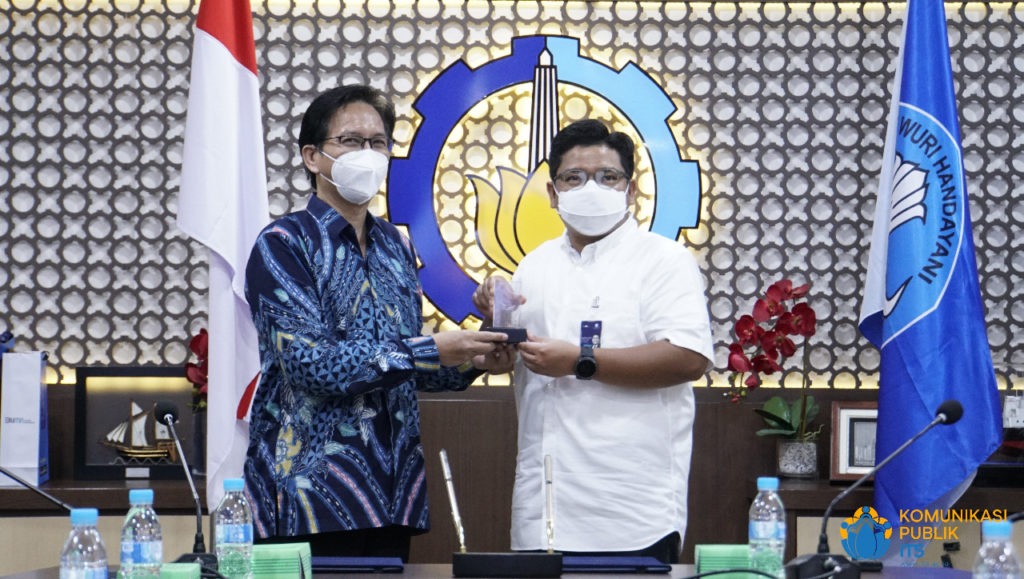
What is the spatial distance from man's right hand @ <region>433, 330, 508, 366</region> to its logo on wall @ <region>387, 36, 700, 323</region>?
4.21 ft

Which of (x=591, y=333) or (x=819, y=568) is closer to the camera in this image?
(x=819, y=568)

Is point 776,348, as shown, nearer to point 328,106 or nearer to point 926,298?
point 926,298

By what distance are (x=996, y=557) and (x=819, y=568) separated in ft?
1.18

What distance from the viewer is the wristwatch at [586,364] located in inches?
98.1

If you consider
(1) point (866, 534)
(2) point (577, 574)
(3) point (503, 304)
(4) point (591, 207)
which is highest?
(4) point (591, 207)

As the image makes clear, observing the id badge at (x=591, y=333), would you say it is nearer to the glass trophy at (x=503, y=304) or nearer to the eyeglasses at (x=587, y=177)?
the glass trophy at (x=503, y=304)

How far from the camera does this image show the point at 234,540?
184cm

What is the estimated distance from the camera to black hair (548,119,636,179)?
2680 millimetres

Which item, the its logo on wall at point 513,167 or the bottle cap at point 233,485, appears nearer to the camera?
the bottle cap at point 233,485

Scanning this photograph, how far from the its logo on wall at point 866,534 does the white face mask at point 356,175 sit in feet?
5.42

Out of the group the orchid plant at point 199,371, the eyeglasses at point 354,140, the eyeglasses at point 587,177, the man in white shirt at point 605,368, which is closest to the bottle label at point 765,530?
the man in white shirt at point 605,368

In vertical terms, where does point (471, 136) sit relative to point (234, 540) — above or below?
above

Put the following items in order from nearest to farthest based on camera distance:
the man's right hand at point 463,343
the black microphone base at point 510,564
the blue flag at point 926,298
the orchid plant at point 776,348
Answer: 1. the black microphone base at point 510,564
2. the man's right hand at point 463,343
3. the blue flag at point 926,298
4. the orchid plant at point 776,348

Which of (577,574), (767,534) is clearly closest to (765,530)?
(767,534)
